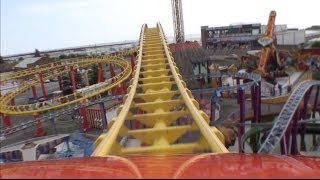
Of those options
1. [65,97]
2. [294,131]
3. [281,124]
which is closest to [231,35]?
[65,97]

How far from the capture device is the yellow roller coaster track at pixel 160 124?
3.69 m

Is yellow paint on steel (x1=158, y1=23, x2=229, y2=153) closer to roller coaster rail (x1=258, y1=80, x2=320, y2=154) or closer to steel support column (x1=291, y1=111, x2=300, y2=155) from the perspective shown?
roller coaster rail (x1=258, y1=80, x2=320, y2=154)

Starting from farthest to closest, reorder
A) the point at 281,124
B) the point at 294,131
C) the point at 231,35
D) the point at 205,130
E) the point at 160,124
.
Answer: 1. the point at 231,35
2. the point at 294,131
3. the point at 281,124
4. the point at 160,124
5. the point at 205,130

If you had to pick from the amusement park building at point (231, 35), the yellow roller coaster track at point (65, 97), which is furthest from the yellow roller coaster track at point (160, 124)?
the amusement park building at point (231, 35)

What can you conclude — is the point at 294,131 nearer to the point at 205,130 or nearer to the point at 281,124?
the point at 281,124

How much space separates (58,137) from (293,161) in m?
15.1

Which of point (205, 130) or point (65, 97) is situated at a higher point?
point (205, 130)

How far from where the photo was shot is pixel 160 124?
4.68 metres

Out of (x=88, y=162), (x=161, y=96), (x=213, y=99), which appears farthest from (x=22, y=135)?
(x=88, y=162)

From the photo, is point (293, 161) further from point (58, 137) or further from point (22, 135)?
point (22, 135)

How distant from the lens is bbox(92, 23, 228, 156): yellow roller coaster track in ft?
12.1

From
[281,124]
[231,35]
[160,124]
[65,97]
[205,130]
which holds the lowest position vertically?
[281,124]

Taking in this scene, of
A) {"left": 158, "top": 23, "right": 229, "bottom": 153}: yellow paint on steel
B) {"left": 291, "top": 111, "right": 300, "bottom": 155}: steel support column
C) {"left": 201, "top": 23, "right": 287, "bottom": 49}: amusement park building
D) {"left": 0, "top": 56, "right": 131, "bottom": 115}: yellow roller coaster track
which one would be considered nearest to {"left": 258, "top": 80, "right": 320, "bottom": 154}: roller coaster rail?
{"left": 291, "top": 111, "right": 300, "bottom": 155}: steel support column

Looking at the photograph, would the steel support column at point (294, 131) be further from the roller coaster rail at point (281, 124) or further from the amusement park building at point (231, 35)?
the amusement park building at point (231, 35)
